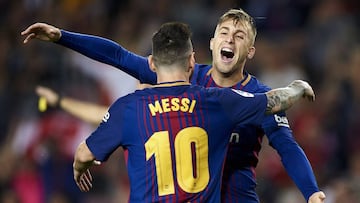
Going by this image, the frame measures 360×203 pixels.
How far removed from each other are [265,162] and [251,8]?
2029 mm

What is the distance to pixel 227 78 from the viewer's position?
18.2 feet

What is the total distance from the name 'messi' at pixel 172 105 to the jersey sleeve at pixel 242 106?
16cm

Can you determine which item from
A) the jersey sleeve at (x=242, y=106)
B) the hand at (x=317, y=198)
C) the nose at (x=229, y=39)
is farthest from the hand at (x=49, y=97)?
the hand at (x=317, y=198)

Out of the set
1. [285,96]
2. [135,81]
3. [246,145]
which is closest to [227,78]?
[246,145]

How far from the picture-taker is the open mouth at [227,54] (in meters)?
5.51

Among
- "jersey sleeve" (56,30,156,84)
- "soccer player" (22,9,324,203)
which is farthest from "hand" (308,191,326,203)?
"jersey sleeve" (56,30,156,84)

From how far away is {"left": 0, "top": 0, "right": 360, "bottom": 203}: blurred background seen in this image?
344 inches

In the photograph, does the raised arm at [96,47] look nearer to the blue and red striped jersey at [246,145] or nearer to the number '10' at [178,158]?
the blue and red striped jersey at [246,145]

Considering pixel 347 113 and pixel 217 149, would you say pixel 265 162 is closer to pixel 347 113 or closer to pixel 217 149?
pixel 347 113

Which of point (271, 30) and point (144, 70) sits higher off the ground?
point (271, 30)

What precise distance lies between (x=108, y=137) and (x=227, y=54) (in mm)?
1038

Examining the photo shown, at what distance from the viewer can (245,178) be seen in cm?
544

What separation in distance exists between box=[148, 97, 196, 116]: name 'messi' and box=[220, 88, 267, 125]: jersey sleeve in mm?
164

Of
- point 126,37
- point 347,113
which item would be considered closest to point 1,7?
point 126,37
